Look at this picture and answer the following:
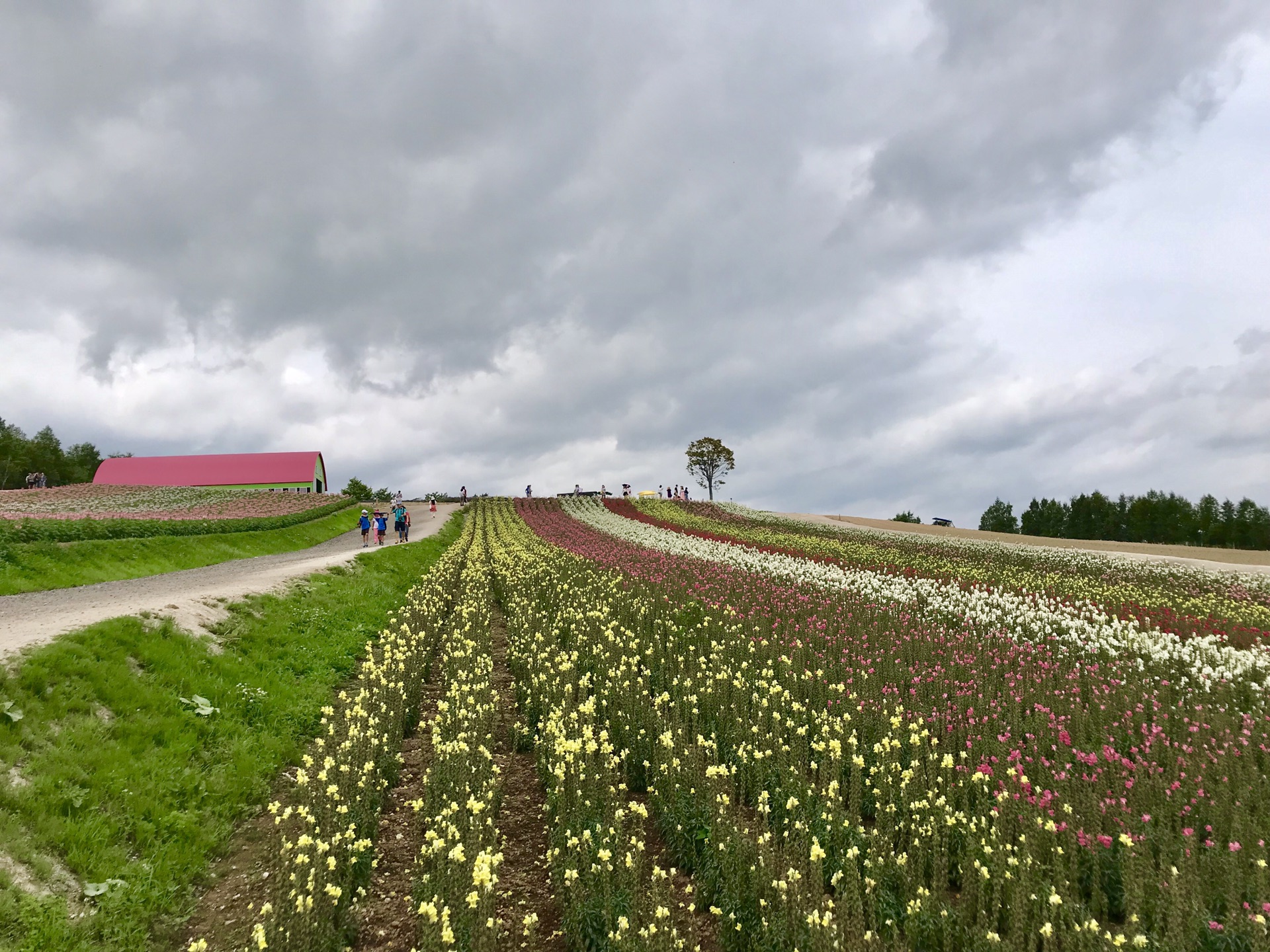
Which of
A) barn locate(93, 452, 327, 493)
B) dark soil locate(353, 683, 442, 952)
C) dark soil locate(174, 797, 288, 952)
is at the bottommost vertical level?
dark soil locate(174, 797, 288, 952)

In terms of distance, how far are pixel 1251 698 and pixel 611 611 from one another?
10.2 m

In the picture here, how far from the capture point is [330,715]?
9523 mm

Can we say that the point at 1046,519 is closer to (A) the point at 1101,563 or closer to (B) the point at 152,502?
(A) the point at 1101,563

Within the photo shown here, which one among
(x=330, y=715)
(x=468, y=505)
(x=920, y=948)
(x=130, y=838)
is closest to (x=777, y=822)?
(x=920, y=948)

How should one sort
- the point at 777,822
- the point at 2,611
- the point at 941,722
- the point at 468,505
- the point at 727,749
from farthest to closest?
the point at 468,505, the point at 2,611, the point at 941,722, the point at 727,749, the point at 777,822

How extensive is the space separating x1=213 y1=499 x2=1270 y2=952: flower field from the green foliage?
16099 mm

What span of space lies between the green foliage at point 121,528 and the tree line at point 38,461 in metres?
65.1

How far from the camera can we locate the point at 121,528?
26.2 meters

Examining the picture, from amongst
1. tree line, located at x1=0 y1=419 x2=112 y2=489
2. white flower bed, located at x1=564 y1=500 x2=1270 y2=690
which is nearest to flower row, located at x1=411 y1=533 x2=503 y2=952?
white flower bed, located at x1=564 y1=500 x2=1270 y2=690

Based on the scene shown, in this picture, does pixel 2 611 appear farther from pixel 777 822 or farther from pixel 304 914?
pixel 777 822

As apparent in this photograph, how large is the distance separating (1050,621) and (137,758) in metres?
15.4

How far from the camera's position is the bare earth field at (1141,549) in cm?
2948

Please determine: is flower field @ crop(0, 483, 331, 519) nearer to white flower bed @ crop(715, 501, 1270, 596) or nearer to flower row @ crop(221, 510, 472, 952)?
flower row @ crop(221, 510, 472, 952)

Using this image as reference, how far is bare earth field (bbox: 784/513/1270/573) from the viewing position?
29.5 metres
